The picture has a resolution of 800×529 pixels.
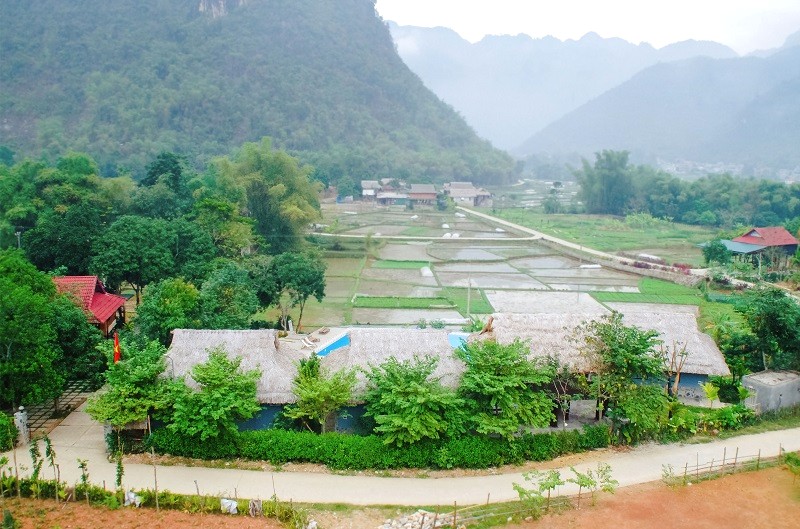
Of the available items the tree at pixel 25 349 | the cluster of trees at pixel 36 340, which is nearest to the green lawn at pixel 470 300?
the cluster of trees at pixel 36 340

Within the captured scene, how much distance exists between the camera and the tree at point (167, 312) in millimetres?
15812

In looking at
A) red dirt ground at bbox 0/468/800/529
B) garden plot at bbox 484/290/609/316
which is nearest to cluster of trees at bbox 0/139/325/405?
red dirt ground at bbox 0/468/800/529

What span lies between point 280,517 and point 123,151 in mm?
62668

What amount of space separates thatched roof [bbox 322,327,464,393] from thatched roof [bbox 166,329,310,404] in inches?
46.7

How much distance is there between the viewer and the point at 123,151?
64.9m

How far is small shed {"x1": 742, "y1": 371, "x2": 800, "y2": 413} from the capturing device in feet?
48.5

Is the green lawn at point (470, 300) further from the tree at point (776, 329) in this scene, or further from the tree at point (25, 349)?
the tree at point (25, 349)

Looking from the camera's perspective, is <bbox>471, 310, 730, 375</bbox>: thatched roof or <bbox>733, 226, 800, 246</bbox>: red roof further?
<bbox>733, 226, 800, 246</bbox>: red roof

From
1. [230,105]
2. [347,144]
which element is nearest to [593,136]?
[347,144]

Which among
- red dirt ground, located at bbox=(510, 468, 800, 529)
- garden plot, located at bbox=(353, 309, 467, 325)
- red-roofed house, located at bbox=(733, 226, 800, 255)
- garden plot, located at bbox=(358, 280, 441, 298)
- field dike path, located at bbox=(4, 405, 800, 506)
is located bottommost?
red dirt ground, located at bbox=(510, 468, 800, 529)

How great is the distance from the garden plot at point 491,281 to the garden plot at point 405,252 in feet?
13.3

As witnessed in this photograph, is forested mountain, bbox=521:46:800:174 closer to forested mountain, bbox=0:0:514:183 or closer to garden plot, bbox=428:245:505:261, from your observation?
forested mountain, bbox=0:0:514:183

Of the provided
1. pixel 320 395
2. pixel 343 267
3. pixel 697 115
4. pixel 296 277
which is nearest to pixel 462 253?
pixel 343 267

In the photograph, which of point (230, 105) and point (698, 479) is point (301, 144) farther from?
point (698, 479)
